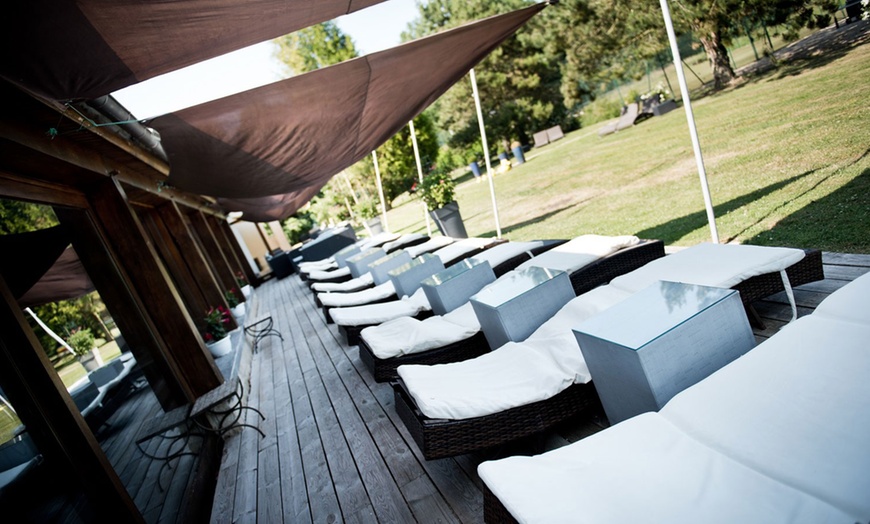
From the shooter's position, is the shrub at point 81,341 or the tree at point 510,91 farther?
the tree at point 510,91

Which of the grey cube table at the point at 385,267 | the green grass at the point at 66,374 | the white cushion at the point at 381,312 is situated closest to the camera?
the green grass at the point at 66,374

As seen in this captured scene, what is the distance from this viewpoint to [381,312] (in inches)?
171

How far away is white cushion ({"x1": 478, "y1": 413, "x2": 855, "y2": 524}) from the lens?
116cm

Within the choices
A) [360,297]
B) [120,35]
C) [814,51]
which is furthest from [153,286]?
[814,51]

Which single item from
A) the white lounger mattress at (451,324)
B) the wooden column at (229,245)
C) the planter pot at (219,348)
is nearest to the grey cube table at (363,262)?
the planter pot at (219,348)

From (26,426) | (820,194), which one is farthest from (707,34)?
(26,426)

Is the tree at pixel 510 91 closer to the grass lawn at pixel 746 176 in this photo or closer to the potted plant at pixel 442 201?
the grass lawn at pixel 746 176

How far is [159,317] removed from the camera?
4.27 meters

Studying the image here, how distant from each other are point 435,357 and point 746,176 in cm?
467

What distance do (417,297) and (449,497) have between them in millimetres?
2303

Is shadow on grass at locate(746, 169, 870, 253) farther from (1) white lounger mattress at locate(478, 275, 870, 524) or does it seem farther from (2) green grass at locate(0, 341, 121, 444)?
(2) green grass at locate(0, 341, 121, 444)

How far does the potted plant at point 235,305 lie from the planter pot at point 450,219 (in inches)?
147

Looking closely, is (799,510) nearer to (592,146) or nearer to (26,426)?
(26,426)

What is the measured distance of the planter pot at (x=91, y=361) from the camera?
9.77 ft
